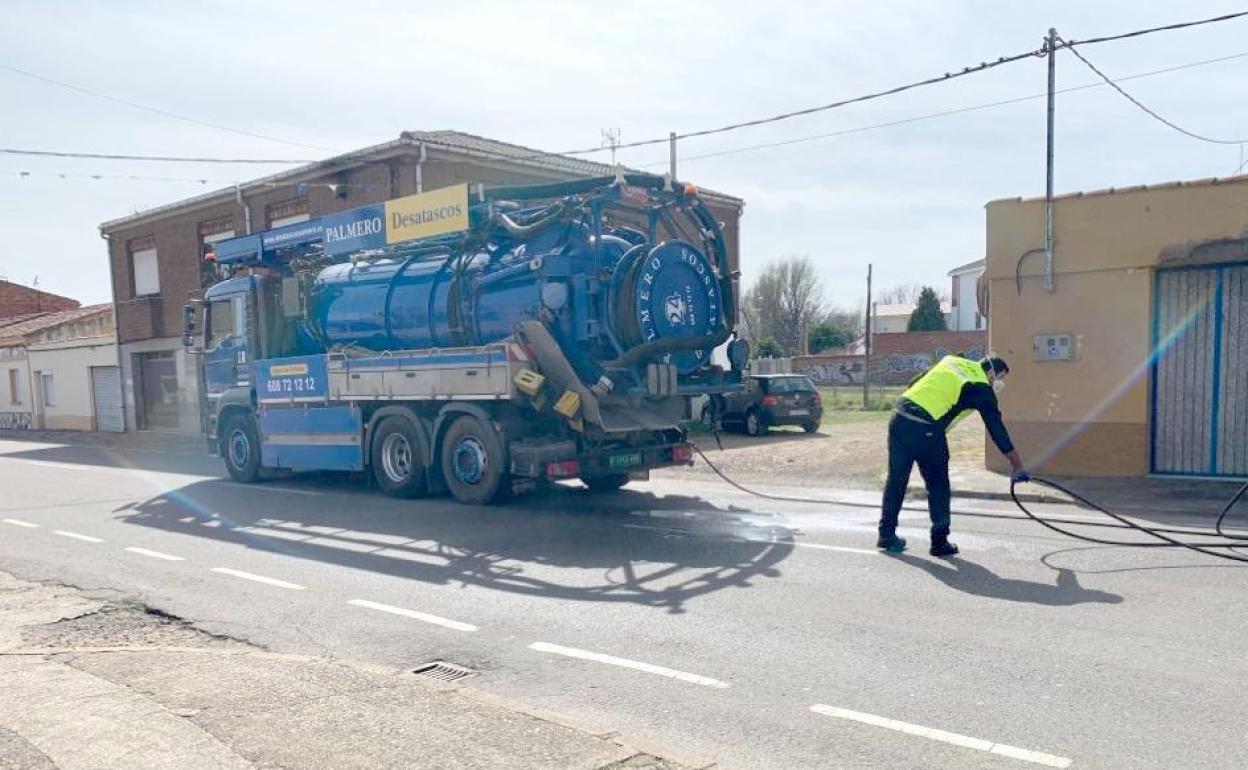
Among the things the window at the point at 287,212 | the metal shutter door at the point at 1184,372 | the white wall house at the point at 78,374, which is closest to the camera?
the metal shutter door at the point at 1184,372

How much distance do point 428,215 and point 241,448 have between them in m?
5.40

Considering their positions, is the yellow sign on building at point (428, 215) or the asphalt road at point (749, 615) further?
the yellow sign on building at point (428, 215)

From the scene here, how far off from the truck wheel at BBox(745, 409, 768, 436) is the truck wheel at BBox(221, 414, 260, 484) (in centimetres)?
958

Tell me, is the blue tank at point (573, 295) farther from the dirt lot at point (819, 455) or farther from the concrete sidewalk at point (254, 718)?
the concrete sidewalk at point (254, 718)

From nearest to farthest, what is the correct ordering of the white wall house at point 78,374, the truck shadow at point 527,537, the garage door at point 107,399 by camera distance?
the truck shadow at point 527,537 → the garage door at point 107,399 → the white wall house at point 78,374

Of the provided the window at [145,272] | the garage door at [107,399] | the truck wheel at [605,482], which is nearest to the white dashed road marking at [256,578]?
the truck wheel at [605,482]

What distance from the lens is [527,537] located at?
8.83 meters

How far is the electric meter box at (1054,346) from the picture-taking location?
1157 cm

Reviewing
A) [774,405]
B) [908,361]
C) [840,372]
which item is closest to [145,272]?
[774,405]

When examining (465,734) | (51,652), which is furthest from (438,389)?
(465,734)

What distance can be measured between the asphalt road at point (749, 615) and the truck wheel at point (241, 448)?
3.16 m

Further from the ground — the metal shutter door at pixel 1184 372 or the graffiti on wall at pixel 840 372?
the metal shutter door at pixel 1184 372

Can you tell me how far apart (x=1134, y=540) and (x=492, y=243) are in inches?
280

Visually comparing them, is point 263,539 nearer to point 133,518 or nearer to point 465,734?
point 133,518
